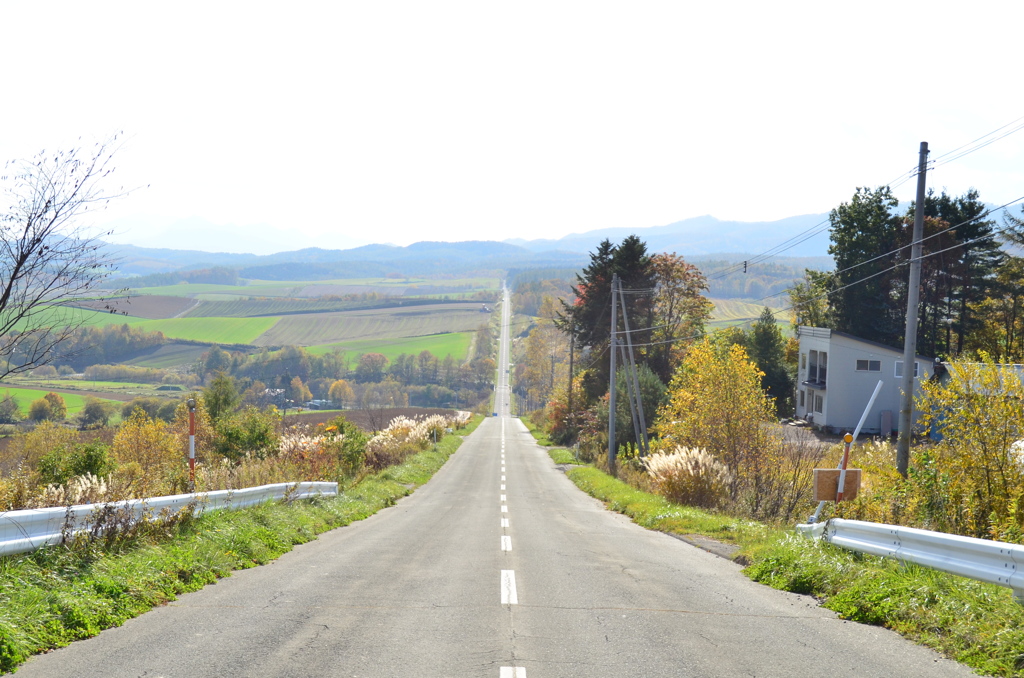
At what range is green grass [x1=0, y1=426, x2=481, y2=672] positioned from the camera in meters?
6.06

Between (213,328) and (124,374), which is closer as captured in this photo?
(124,374)

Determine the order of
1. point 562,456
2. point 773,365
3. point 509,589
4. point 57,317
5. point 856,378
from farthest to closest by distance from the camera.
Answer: point 773,365
point 856,378
point 562,456
point 57,317
point 509,589

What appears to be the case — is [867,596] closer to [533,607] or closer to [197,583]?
[533,607]

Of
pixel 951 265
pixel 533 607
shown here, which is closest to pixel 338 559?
pixel 533 607

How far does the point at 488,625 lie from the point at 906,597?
3975 mm

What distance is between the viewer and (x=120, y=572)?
764 centimetres

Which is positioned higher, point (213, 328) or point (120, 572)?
point (120, 572)

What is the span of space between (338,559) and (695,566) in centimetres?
508

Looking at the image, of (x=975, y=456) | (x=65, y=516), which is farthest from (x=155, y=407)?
(x=975, y=456)

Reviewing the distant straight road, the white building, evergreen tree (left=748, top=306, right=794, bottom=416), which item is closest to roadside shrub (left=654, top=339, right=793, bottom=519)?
the distant straight road

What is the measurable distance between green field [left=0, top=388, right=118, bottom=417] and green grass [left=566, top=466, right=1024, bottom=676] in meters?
87.4

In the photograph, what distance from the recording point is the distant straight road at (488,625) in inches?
217

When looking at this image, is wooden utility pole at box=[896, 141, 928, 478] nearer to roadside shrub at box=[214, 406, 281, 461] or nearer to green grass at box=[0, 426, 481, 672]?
green grass at box=[0, 426, 481, 672]

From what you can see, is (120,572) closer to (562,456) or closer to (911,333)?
(911,333)
